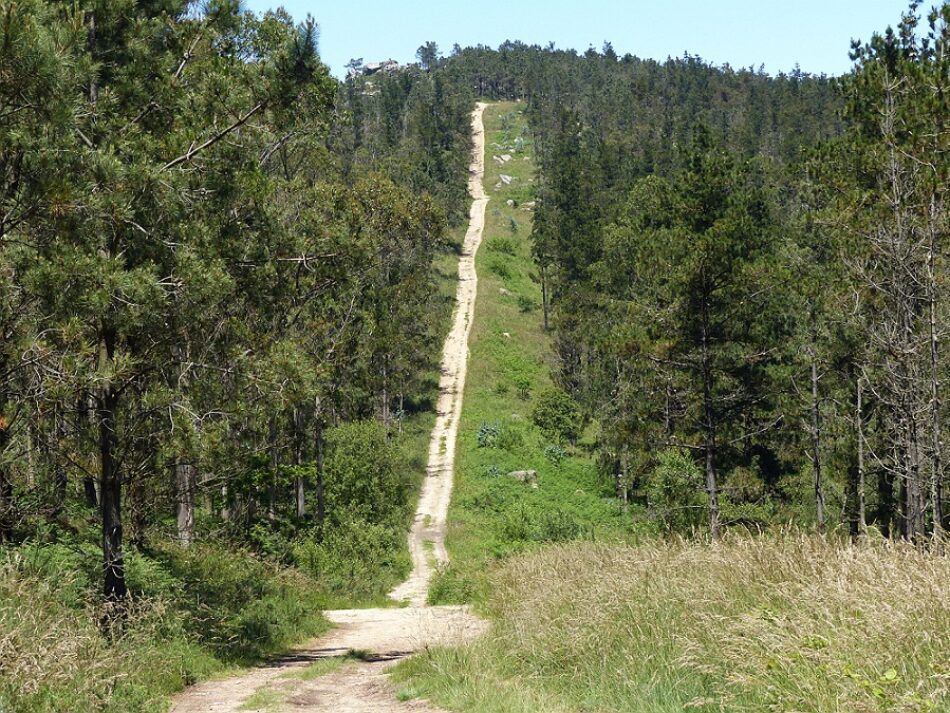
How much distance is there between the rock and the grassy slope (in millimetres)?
28528

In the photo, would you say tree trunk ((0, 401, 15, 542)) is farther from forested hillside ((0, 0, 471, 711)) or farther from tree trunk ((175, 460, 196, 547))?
tree trunk ((175, 460, 196, 547))

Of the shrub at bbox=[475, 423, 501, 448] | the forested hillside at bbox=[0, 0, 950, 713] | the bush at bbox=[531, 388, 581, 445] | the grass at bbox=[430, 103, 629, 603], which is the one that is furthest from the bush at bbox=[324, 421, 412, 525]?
the bush at bbox=[531, 388, 581, 445]

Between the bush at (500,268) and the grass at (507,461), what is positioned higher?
the bush at (500,268)

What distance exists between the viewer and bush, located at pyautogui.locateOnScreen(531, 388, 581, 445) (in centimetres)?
5012

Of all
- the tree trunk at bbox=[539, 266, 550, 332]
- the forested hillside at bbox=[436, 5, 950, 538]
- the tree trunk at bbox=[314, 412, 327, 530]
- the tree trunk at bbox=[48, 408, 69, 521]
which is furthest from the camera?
the tree trunk at bbox=[539, 266, 550, 332]

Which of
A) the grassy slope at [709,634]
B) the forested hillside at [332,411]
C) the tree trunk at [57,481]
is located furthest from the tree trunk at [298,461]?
the grassy slope at [709,634]

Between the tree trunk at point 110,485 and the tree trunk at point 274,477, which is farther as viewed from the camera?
the tree trunk at point 274,477

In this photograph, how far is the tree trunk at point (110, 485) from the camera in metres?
11.7

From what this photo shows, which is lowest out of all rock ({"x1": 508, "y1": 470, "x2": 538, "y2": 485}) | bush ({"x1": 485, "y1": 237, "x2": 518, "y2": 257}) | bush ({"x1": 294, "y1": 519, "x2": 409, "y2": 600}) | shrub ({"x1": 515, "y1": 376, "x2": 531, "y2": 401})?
rock ({"x1": 508, "y1": 470, "x2": 538, "y2": 485})

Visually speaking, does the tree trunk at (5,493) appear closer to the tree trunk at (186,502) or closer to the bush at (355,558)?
the tree trunk at (186,502)

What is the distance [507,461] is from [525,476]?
90.3 inches

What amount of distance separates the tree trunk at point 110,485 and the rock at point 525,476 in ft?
99.3

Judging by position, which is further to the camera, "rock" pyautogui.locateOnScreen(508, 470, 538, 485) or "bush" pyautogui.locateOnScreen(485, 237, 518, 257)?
"bush" pyautogui.locateOnScreen(485, 237, 518, 257)

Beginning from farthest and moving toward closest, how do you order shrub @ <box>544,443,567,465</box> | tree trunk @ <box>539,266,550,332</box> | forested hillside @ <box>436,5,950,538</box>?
1. tree trunk @ <box>539,266,550,332</box>
2. shrub @ <box>544,443,567,465</box>
3. forested hillside @ <box>436,5,950,538</box>
